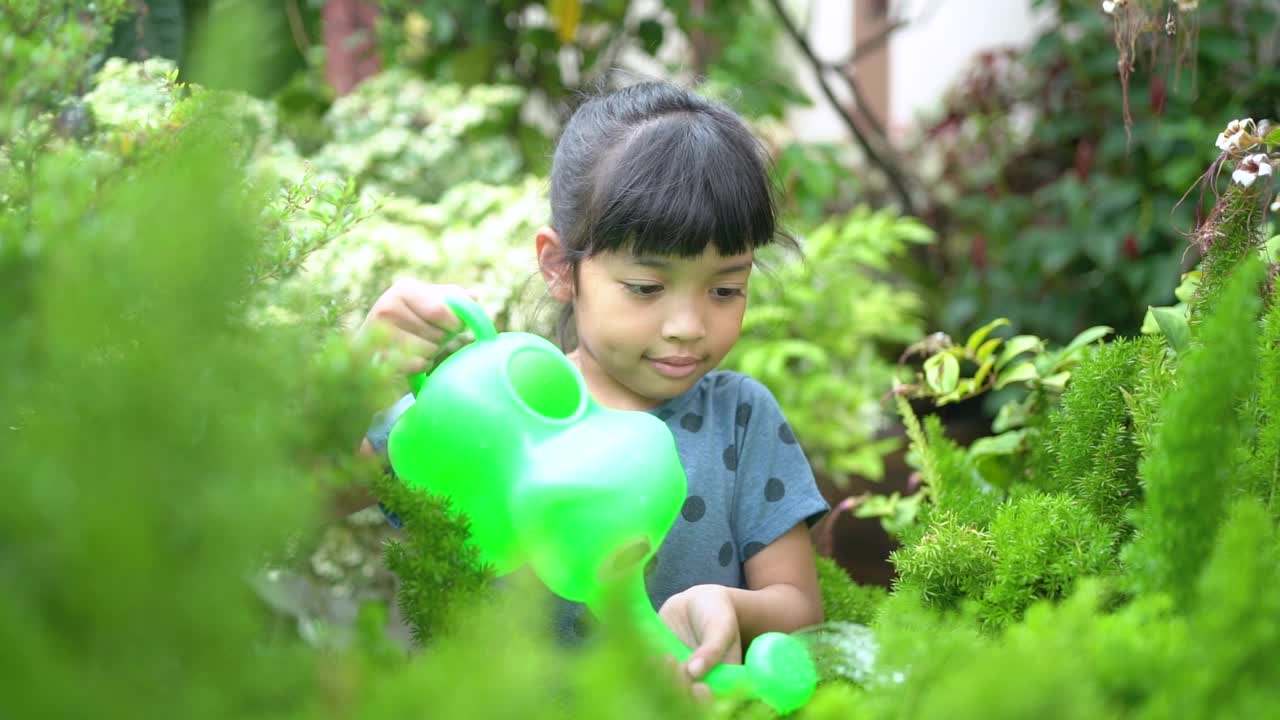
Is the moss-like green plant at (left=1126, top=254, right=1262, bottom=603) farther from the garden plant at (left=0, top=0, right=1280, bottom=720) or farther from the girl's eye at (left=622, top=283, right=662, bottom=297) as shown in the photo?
the girl's eye at (left=622, top=283, right=662, bottom=297)

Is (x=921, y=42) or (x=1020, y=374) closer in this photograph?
(x=1020, y=374)

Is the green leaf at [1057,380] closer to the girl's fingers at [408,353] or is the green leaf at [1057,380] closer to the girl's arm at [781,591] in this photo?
the girl's arm at [781,591]

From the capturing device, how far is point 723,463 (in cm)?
152

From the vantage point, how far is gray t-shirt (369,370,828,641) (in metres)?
1.45

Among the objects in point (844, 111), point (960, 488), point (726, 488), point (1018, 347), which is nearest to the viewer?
point (960, 488)

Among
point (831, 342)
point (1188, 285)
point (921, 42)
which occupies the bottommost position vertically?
point (831, 342)

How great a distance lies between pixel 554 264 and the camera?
1.57m

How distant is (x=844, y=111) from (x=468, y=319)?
270cm

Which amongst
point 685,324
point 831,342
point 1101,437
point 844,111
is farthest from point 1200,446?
point 844,111

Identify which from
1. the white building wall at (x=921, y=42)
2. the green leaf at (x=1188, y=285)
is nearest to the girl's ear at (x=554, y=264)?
the green leaf at (x=1188, y=285)

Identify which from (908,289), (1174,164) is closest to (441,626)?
(1174,164)

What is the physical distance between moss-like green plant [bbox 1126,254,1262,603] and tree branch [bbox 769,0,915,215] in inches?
109

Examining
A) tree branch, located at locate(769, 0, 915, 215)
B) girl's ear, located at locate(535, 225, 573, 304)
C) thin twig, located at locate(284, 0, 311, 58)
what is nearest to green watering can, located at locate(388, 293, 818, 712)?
girl's ear, located at locate(535, 225, 573, 304)

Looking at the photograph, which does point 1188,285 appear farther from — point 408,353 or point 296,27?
point 296,27
